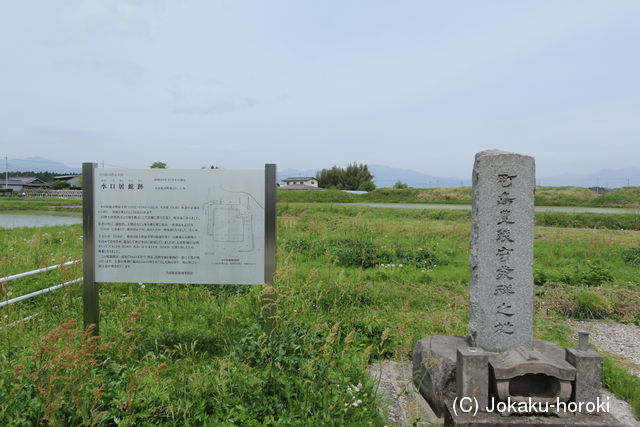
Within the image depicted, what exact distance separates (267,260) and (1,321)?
364cm

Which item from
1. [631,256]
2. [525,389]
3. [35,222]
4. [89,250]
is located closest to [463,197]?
[631,256]

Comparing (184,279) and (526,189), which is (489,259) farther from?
(184,279)

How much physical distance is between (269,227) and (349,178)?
5744cm

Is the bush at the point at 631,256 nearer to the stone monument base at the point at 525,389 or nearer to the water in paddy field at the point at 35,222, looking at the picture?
the stone monument base at the point at 525,389

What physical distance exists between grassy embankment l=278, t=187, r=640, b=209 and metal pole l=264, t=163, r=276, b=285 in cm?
2725

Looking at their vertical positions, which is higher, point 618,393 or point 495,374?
point 495,374

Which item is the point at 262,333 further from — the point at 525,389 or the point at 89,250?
the point at 525,389

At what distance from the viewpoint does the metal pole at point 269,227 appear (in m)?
3.96

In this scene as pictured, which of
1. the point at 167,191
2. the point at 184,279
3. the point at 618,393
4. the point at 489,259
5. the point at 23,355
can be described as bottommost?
the point at 618,393

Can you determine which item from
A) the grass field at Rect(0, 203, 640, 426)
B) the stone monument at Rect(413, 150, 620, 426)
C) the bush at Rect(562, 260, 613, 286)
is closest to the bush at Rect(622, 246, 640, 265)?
the grass field at Rect(0, 203, 640, 426)

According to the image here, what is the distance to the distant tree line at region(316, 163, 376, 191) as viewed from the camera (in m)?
58.7

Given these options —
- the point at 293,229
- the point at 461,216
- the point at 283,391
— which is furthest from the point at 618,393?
the point at 461,216

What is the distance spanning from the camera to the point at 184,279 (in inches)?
157

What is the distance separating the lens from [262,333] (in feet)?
12.1
